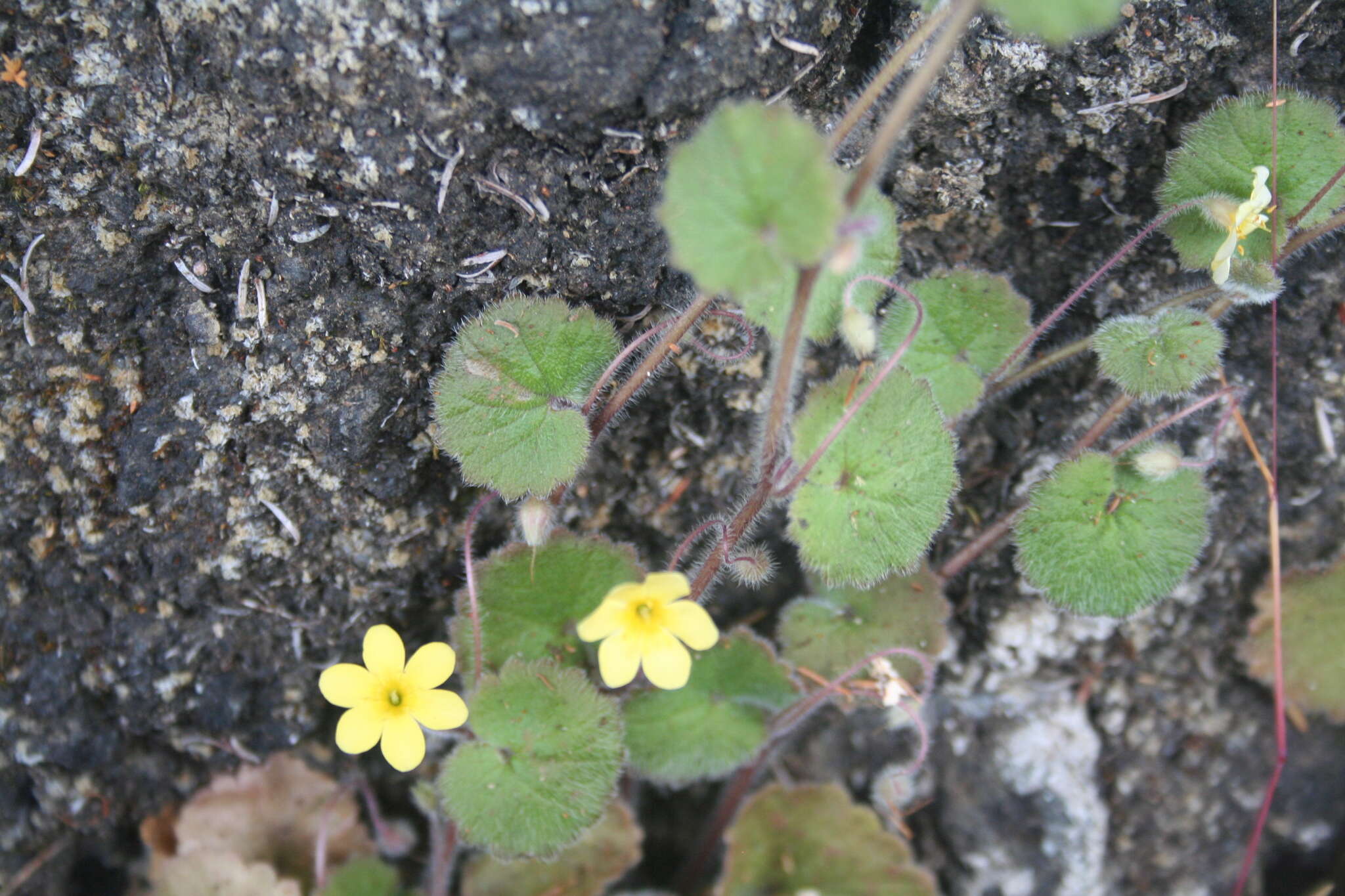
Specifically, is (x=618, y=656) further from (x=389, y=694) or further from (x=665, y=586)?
(x=389, y=694)

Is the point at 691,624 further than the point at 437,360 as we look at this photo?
No

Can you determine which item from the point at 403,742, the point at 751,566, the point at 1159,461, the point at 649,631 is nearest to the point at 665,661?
the point at 649,631

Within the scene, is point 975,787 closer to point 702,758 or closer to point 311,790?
point 702,758

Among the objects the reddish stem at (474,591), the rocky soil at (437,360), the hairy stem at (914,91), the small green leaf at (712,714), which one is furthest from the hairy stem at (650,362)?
the small green leaf at (712,714)

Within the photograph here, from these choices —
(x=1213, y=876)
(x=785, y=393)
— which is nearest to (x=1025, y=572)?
(x=785, y=393)

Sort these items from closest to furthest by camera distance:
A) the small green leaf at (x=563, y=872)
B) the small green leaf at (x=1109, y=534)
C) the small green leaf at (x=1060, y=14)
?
the small green leaf at (x=1060, y=14) → the small green leaf at (x=1109, y=534) → the small green leaf at (x=563, y=872)

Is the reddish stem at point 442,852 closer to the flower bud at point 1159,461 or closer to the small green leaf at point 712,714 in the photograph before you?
the small green leaf at point 712,714
